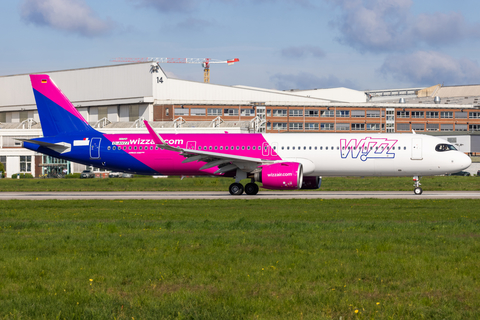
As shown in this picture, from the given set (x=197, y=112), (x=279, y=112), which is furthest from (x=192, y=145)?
(x=279, y=112)

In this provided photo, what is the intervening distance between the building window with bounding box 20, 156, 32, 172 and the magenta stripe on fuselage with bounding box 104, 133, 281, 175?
6155 centimetres

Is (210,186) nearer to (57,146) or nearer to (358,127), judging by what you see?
(57,146)

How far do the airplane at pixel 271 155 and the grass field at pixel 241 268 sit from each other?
530 inches

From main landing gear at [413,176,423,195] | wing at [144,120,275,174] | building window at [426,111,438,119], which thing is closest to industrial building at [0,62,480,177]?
building window at [426,111,438,119]

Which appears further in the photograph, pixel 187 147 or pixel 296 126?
pixel 296 126

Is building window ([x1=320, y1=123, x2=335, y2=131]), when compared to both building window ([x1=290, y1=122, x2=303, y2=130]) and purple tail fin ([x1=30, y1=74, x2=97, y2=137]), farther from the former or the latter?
purple tail fin ([x1=30, y1=74, x2=97, y2=137])

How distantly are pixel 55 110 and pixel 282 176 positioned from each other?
56.7 ft

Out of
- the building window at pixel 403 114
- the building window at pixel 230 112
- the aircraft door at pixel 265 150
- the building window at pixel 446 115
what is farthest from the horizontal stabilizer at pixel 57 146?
the building window at pixel 446 115

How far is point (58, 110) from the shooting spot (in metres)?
36.8

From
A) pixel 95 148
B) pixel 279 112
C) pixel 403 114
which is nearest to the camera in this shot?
pixel 95 148

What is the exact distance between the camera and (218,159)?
107 ft

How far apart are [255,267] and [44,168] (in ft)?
297

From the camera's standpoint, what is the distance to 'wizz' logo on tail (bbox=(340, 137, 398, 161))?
107 ft

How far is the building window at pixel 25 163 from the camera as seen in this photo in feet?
297
